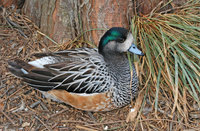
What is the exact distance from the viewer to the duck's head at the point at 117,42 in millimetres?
3035

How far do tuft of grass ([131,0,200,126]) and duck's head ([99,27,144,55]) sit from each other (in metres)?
0.31

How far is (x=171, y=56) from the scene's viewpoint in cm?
345

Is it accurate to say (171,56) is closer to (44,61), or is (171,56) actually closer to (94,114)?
(94,114)

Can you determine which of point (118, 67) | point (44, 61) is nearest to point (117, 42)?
point (118, 67)

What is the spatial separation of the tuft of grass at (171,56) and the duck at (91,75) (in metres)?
0.26

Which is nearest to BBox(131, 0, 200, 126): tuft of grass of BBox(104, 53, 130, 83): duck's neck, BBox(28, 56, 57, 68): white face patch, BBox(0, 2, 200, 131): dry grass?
BBox(0, 2, 200, 131): dry grass

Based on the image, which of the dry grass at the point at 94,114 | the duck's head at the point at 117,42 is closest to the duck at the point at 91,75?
the duck's head at the point at 117,42

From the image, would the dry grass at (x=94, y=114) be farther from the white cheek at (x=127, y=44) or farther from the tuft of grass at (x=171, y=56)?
the white cheek at (x=127, y=44)

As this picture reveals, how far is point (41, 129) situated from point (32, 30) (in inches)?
57.8

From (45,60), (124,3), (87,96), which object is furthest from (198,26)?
(45,60)

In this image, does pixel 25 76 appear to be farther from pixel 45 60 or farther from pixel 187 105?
pixel 187 105

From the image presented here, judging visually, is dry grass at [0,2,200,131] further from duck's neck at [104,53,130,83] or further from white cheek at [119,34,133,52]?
white cheek at [119,34,133,52]

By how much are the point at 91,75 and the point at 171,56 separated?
3.38 feet

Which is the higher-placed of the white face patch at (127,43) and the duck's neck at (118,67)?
the white face patch at (127,43)
